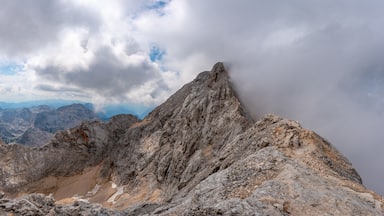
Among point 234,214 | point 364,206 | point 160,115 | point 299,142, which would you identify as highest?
point 160,115

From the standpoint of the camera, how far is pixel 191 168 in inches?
2589

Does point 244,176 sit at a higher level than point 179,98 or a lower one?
lower

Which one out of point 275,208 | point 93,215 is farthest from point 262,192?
point 93,215

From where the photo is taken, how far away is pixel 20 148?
4176 inches

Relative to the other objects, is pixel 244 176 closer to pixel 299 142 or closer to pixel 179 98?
pixel 299 142

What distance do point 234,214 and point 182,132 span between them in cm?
6886

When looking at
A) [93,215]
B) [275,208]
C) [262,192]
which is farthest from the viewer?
[93,215]

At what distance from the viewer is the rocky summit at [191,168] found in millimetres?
21281

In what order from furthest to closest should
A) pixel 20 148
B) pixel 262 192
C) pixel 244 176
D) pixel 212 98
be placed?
pixel 20 148
pixel 212 98
pixel 244 176
pixel 262 192

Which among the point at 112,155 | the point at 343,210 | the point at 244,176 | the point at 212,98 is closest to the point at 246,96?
the point at 212,98

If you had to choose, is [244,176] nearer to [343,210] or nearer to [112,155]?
[343,210]

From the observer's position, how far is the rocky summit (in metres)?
21.3

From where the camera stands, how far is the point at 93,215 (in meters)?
28.4

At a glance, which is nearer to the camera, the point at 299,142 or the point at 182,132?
the point at 299,142
